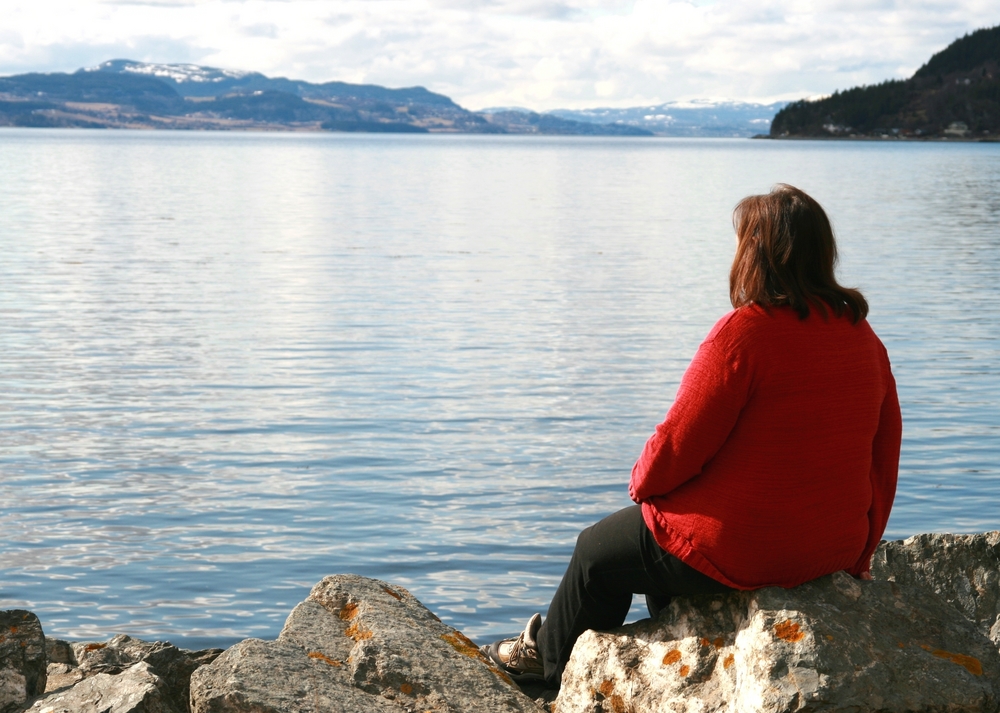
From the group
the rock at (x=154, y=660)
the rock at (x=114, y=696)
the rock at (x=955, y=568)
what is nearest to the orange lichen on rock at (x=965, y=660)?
the rock at (x=955, y=568)

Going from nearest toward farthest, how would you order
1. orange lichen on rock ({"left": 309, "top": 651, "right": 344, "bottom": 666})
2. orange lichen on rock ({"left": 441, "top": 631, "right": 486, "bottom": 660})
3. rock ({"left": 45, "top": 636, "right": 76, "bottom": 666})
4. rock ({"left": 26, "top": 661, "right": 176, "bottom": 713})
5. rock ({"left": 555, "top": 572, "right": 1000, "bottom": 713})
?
rock ({"left": 555, "top": 572, "right": 1000, "bottom": 713}) → rock ({"left": 26, "top": 661, "right": 176, "bottom": 713}) → orange lichen on rock ({"left": 309, "top": 651, "right": 344, "bottom": 666}) → orange lichen on rock ({"left": 441, "top": 631, "right": 486, "bottom": 660}) → rock ({"left": 45, "top": 636, "right": 76, "bottom": 666})

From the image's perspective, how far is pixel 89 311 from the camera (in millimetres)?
19484

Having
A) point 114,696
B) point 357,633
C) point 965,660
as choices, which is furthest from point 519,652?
point 965,660

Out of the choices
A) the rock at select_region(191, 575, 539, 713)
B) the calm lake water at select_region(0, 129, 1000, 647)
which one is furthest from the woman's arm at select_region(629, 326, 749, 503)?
the calm lake water at select_region(0, 129, 1000, 647)

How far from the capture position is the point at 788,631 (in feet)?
13.0

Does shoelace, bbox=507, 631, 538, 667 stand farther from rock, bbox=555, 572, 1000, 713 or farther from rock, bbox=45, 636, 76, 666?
rock, bbox=45, 636, 76, 666

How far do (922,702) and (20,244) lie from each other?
97.0 ft

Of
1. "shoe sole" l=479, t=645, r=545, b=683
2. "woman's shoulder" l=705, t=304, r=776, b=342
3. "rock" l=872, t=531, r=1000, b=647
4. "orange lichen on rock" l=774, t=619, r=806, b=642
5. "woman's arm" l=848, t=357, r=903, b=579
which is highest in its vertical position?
"woman's shoulder" l=705, t=304, r=776, b=342

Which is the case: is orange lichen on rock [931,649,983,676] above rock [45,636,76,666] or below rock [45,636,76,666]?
above

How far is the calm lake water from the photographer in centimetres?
847

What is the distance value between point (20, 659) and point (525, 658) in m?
2.19

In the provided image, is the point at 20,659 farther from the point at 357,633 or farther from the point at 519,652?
the point at 519,652

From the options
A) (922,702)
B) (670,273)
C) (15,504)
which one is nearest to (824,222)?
(922,702)

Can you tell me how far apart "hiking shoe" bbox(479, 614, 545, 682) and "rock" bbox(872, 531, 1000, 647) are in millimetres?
1661
